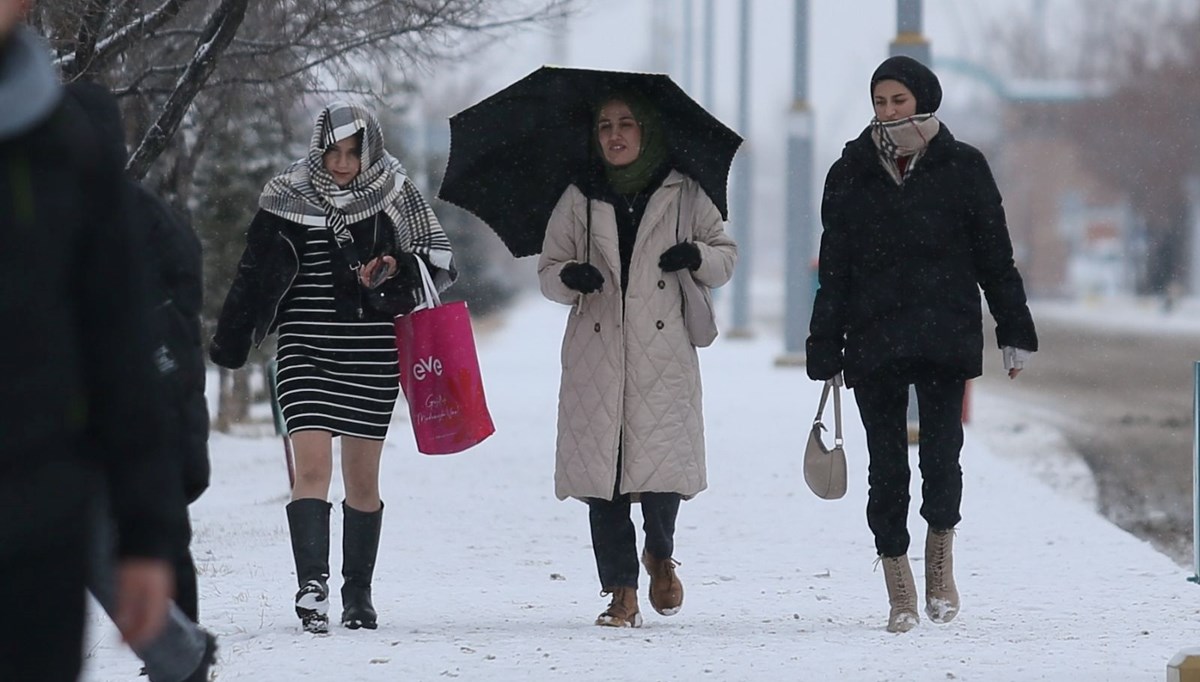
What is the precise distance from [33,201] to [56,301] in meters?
0.12

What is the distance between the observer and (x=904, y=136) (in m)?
6.16

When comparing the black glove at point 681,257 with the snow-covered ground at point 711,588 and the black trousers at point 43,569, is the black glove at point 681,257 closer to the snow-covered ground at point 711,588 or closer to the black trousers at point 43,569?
the snow-covered ground at point 711,588

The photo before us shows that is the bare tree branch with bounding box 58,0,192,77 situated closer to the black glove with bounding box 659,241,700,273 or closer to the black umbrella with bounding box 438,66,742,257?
the black umbrella with bounding box 438,66,742,257

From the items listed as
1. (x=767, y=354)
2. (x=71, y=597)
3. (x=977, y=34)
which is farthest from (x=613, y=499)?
(x=977, y=34)

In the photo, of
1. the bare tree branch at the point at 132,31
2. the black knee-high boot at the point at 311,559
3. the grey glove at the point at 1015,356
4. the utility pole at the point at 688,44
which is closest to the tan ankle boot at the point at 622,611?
the black knee-high boot at the point at 311,559

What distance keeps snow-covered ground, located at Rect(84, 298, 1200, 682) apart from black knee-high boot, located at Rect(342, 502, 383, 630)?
0.27 ft

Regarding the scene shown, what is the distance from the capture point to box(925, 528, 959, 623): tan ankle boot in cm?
648

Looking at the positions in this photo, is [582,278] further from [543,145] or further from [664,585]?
[664,585]

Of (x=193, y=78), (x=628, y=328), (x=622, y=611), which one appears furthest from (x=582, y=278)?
(x=193, y=78)

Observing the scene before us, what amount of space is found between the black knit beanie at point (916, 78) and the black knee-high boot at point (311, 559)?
2.15 metres

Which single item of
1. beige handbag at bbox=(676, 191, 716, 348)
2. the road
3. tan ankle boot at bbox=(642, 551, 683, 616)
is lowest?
the road

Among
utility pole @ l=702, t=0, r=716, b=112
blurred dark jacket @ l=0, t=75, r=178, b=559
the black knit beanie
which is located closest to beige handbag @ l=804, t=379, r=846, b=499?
the black knit beanie

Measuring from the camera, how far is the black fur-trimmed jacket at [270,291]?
20.2ft

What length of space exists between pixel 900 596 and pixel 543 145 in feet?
6.12
